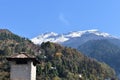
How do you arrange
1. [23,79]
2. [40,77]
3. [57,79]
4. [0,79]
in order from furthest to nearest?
1. [57,79]
2. [40,77]
3. [0,79]
4. [23,79]

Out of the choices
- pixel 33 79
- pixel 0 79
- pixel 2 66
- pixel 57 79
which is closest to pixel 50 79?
pixel 57 79

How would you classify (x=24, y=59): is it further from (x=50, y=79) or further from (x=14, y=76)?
(x=50, y=79)

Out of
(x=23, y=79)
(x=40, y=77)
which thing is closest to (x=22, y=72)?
(x=23, y=79)

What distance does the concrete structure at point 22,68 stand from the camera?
51156 millimetres

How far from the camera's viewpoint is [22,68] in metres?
51.5

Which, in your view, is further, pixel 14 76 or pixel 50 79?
pixel 50 79

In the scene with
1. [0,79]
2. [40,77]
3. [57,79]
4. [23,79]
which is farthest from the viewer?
[57,79]

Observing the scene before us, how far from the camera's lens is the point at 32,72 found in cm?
5184

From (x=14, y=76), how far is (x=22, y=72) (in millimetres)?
1072

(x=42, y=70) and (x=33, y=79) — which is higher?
(x=42, y=70)

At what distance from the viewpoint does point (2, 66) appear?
199 m

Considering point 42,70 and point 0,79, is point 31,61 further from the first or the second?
point 42,70

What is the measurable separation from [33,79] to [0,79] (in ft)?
360

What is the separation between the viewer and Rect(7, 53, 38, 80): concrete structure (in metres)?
51.2
